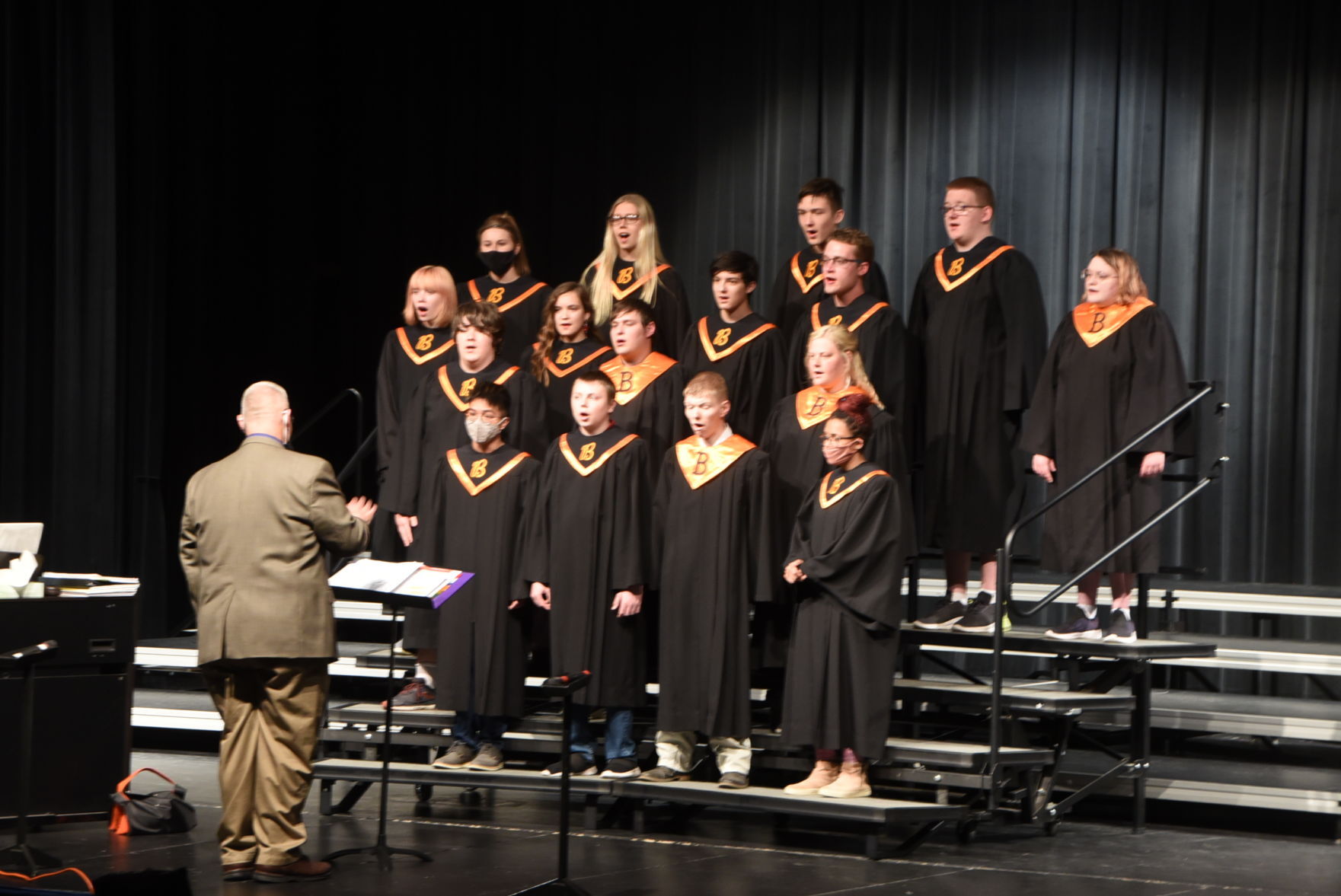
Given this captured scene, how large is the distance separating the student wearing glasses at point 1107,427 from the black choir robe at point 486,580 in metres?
2.18

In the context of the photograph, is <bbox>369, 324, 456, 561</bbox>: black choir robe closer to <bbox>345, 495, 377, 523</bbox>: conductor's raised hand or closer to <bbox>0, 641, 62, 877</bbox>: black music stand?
<bbox>345, 495, 377, 523</bbox>: conductor's raised hand

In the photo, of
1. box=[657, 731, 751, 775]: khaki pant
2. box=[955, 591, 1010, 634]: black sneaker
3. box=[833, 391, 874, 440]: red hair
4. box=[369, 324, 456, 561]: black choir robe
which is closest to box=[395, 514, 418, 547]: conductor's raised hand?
box=[369, 324, 456, 561]: black choir robe

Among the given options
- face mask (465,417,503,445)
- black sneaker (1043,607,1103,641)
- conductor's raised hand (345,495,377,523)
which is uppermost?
face mask (465,417,503,445)

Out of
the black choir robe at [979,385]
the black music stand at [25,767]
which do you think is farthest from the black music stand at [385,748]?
the black choir robe at [979,385]

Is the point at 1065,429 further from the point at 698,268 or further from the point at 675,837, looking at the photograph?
the point at 698,268

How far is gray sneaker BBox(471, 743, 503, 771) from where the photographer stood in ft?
23.1

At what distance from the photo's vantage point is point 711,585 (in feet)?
22.3

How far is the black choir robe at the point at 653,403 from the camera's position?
293 inches

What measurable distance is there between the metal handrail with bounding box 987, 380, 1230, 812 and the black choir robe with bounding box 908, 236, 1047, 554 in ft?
1.13

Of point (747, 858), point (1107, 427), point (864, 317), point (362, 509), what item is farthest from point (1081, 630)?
point (362, 509)

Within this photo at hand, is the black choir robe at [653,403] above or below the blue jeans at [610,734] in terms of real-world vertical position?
above

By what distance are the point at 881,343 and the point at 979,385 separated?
1.50 ft

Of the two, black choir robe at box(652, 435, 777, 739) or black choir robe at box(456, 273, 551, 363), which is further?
black choir robe at box(456, 273, 551, 363)

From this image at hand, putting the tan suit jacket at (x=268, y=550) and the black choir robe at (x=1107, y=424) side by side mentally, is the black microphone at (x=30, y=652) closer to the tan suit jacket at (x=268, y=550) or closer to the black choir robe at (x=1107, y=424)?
the tan suit jacket at (x=268, y=550)
